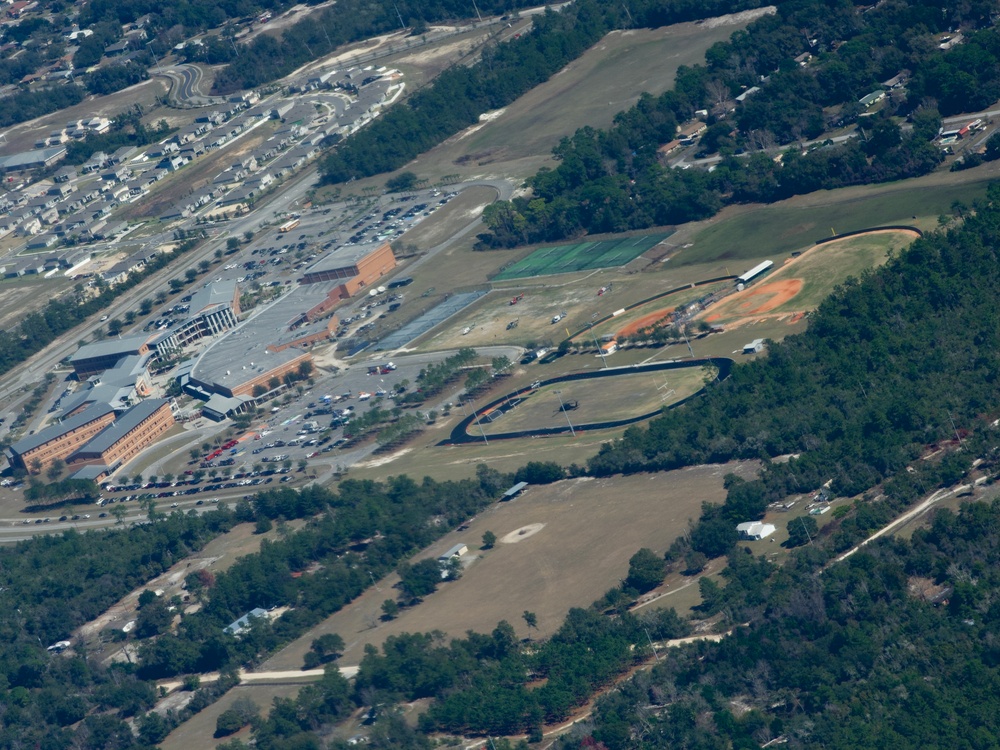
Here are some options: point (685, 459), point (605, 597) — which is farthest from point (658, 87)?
point (605, 597)

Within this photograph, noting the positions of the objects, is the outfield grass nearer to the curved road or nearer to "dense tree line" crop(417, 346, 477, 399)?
"dense tree line" crop(417, 346, 477, 399)

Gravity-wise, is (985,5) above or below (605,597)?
above

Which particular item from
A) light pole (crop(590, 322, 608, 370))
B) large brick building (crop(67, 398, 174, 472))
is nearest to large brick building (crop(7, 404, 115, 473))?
large brick building (crop(67, 398, 174, 472))

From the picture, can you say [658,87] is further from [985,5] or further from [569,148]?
[985,5]

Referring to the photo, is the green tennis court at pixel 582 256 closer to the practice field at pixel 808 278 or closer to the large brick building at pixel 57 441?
the practice field at pixel 808 278

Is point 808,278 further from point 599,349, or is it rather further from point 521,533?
point 521,533

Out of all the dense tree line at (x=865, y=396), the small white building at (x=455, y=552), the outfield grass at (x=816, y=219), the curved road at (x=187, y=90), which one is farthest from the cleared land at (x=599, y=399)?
the curved road at (x=187, y=90)
